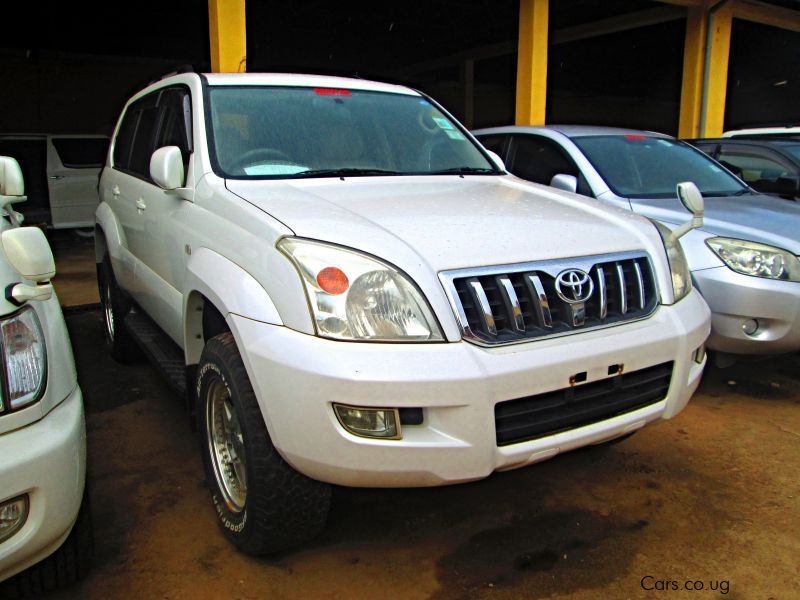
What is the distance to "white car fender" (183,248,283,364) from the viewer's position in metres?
2.22

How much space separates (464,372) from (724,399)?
9.09 ft

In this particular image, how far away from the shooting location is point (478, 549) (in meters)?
2.58

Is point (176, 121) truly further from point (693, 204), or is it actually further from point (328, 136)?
point (693, 204)

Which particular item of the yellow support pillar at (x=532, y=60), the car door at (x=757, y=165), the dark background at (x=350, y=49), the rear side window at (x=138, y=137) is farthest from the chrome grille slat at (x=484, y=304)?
the dark background at (x=350, y=49)

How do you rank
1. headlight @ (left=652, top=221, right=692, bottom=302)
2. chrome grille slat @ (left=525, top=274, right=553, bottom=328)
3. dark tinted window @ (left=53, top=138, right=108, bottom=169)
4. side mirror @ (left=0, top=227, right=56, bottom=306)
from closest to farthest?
side mirror @ (left=0, top=227, right=56, bottom=306)
chrome grille slat @ (left=525, top=274, right=553, bottom=328)
headlight @ (left=652, top=221, right=692, bottom=302)
dark tinted window @ (left=53, top=138, right=108, bottom=169)

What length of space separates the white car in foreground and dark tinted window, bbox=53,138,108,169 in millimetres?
9925

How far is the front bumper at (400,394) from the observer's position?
200 cm

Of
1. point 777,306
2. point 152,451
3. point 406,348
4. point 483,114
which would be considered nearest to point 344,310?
point 406,348

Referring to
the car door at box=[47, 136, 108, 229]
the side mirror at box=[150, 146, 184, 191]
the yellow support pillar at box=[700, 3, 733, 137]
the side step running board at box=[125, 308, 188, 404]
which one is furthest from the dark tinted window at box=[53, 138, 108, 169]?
the yellow support pillar at box=[700, 3, 733, 137]

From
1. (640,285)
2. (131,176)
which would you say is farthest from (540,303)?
(131,176)

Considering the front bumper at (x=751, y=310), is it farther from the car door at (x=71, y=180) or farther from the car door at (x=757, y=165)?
the car door at (x=71, y=180)

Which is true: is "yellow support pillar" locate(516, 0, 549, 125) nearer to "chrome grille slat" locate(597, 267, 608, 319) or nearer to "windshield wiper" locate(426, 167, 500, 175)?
"windshield wiper" locate(426, 167, 500, 175)

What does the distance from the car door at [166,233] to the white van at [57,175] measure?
26.6 ft

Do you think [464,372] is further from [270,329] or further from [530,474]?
[530,474]
